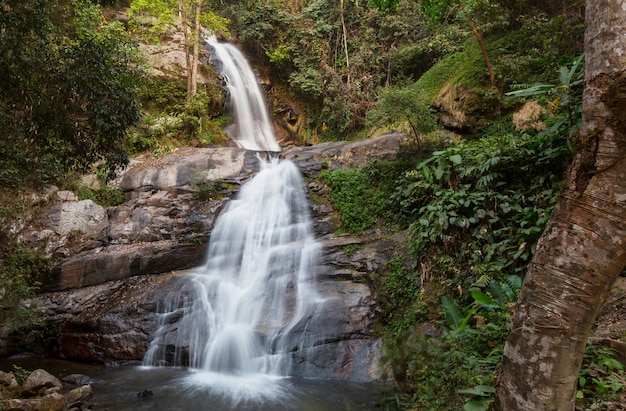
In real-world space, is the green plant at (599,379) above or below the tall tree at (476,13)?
below

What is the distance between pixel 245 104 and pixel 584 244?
60.8ft

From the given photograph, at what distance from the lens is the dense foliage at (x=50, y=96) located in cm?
557

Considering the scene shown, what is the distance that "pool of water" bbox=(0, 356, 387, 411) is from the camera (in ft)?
20.7

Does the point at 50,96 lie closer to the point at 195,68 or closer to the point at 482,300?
the point at 482,300

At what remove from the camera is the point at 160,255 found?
34.6 ft

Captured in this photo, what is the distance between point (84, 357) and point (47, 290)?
2.48 meters

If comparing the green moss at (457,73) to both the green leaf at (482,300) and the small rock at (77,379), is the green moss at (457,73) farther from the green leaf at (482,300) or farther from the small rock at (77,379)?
the small rock at (77,379)

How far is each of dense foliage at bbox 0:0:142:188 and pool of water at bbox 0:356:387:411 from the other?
13.3ft

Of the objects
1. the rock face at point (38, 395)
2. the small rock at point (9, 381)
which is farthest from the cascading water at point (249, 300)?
the small rock at point (9, 381)

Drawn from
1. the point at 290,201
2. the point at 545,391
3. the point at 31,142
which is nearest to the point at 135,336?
the point at 31,142

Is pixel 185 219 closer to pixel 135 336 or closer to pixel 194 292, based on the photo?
pixel 194 292

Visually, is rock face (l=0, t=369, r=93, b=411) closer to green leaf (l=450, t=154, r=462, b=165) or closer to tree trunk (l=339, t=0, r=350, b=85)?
green leaf (l=450, t=154, r=462, b=165)

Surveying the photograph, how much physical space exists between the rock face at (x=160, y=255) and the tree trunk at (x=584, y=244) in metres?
5.08

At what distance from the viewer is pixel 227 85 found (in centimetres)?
1945
